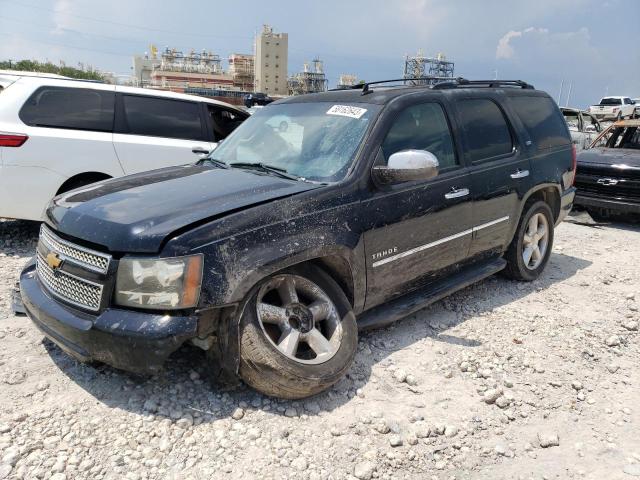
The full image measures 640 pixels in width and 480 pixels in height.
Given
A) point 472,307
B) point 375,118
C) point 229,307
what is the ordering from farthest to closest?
point 472,307
point 375,118
point 229,307

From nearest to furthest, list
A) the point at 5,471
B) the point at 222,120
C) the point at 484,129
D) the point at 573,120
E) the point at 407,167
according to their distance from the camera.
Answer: the point at 5,471 < the point at 407,167 < the point at 484,129 < the point at 222,120 < the point at 573,120

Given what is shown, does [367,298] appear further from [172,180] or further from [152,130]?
[152,130]

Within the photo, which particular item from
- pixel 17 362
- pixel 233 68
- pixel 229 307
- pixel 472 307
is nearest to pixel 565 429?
pixel 472 307

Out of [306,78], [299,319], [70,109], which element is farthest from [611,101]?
[306,78]

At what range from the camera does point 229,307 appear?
271 cm

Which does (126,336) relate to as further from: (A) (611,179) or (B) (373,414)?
(A) (611,179)

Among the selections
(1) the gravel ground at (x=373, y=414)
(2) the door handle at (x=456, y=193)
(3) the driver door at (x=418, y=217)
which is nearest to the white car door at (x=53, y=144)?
(1) the gravel ground at (x=373, y=414)

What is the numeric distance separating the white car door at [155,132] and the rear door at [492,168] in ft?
10.1

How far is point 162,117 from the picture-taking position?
6.37 metres

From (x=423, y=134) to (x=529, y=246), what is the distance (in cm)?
204

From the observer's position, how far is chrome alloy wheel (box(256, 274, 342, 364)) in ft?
9.62

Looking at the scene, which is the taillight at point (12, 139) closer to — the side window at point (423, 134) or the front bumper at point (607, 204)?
the side window at point (423, 134)

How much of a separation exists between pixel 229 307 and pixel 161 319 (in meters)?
0.35

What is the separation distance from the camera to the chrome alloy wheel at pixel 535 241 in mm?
5051
